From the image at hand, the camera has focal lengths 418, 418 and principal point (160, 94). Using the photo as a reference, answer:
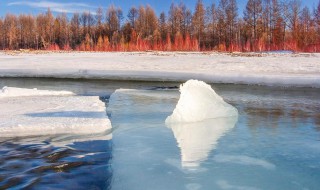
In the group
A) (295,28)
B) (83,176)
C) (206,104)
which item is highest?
(295,28)

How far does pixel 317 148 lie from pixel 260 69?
345 inches

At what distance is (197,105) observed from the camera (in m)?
5.45

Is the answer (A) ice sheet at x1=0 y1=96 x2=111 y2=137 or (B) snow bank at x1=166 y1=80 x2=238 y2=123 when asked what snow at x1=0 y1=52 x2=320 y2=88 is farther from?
(A) ice sheet at x1=0 y1=96 x2=111 y2=137

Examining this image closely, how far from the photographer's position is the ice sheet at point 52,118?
15.8ft

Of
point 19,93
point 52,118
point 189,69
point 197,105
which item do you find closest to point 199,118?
point 197,105

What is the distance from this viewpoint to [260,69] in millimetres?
12477

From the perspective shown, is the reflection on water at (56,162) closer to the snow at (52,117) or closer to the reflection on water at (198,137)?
the snow at (52,117)

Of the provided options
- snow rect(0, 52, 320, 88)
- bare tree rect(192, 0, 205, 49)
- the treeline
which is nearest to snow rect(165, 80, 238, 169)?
snow rect(0, 52, 320, 88)

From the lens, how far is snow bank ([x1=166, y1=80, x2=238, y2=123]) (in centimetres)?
520

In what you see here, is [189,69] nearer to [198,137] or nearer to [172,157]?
[198,137]

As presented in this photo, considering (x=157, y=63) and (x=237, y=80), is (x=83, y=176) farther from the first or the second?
(x=157, y=63)

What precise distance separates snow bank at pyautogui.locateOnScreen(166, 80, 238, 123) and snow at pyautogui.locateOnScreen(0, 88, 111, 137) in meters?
0.91

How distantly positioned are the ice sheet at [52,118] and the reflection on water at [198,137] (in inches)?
36.5

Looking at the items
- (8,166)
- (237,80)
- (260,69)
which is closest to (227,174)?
(8,166)
